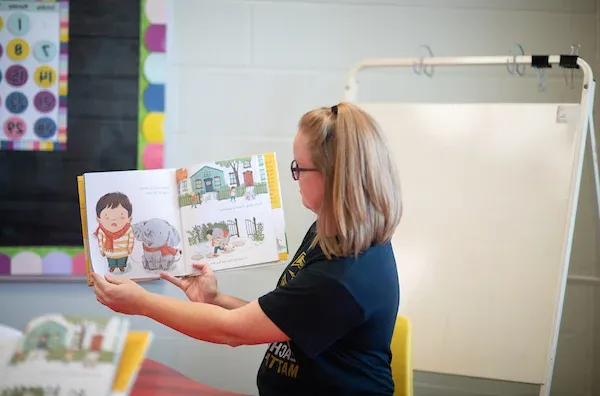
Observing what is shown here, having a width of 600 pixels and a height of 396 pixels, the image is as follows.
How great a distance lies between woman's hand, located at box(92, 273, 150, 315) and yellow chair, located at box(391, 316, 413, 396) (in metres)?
0.62

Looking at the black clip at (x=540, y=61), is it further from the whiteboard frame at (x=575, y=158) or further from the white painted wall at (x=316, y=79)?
the white painted wall at (x=316, y=79)

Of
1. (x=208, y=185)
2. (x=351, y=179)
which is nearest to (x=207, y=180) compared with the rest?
(x=208, y=185)

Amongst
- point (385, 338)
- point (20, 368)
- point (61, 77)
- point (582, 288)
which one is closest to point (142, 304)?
point (385, 338)

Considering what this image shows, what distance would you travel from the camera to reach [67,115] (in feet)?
6.94

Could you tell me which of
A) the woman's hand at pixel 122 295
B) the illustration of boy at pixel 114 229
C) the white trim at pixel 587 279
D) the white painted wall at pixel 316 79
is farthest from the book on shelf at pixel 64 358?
the white trim at pixel 587 279

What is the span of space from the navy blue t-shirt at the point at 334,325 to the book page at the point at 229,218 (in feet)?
0.57

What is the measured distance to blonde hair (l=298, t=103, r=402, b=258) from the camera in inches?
46.3

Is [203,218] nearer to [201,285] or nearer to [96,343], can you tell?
[201,285]

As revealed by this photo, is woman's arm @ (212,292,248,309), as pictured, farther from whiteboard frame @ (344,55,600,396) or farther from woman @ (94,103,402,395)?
whiteboard frame @ (344,55,600,396)

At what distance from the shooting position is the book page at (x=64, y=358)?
65 centimetres

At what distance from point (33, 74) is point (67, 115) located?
16 centimetres

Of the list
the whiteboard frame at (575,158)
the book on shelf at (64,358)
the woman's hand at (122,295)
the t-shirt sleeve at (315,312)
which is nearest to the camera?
the book on shelf at (64,358)

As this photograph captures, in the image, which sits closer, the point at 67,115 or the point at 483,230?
the point at 483,230

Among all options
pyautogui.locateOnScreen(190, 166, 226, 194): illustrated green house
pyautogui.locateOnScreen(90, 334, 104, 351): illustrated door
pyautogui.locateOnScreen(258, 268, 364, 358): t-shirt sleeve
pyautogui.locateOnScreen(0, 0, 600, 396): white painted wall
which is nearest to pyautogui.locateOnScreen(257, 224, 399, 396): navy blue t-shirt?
pyautogui.locateOnScreen(258, 268, 364, 358): t-shirt sleeve
